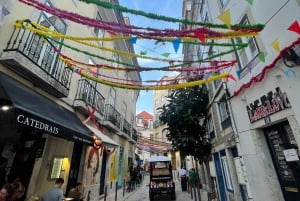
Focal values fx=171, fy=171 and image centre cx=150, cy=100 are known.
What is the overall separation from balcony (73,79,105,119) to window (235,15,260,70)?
6.94 metres

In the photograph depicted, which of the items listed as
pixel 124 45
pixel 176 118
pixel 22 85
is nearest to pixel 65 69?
pixel 22 85

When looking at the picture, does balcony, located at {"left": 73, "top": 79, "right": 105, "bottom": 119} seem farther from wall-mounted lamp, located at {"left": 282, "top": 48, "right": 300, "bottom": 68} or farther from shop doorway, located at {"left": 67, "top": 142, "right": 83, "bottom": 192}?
wall-mounted lamp, located at {"left": 282, "top": 48, "right": 300, "bottom": 68}

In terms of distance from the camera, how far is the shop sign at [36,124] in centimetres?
357

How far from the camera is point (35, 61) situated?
5500 mm

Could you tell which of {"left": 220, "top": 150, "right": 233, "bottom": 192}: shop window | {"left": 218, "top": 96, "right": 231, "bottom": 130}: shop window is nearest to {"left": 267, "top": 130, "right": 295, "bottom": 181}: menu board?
{"left": 218, "top": 96, "right": 231, "bottom": 130}: shop window

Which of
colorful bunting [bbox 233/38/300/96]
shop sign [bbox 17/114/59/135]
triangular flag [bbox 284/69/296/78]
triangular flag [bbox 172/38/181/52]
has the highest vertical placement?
triangular flag [bbox 172/38/181/52]

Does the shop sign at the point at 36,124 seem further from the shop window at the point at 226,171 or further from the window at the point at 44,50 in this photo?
the shop window at the point at 226,171

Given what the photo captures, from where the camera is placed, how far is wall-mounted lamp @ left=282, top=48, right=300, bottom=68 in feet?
11.1

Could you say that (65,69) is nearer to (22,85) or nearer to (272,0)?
(22,85)

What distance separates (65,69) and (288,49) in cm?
743

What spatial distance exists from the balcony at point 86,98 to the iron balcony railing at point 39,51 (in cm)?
95

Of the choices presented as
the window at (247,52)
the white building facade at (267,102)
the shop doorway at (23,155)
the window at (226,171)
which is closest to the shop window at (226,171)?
the window at (226,171)

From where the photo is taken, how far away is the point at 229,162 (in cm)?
768

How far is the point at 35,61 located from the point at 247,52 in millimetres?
6898
